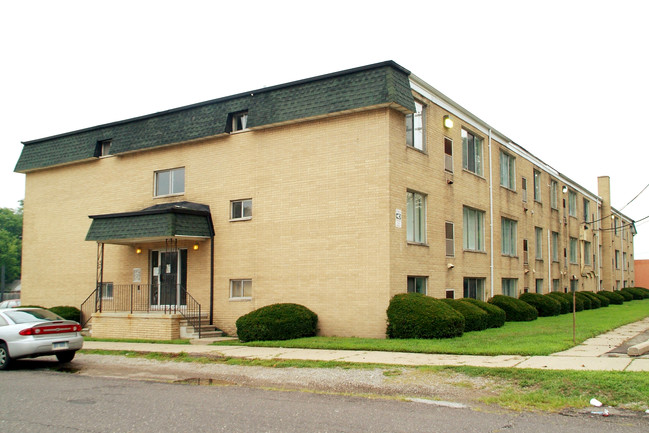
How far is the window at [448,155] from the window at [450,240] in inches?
80.7

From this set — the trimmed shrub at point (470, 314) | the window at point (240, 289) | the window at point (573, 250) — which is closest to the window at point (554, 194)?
the window at point (573, 250)

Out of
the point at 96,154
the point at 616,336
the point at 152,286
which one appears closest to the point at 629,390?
the point at 616,336

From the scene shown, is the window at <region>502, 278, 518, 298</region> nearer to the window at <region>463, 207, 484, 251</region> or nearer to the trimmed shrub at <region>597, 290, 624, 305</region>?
the window at <region>463, 207, 484, 251</region>

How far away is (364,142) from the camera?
60.7 feet

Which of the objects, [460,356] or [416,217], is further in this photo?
[416,217]

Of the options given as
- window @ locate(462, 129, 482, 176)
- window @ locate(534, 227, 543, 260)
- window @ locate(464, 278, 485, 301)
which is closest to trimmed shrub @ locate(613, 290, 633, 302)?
window @ locate(534, 227, 543, 260)

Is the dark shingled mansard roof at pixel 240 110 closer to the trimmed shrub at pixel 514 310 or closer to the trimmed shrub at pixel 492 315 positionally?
the trimmed shrub at pixel 492 315

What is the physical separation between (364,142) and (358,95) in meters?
1.38

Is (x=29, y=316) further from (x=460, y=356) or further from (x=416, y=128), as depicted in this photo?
(x=416, y=128)

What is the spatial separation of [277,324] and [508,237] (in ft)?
48.7

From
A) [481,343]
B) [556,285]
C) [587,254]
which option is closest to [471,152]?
[481,343]

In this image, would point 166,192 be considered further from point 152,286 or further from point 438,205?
point 438,205

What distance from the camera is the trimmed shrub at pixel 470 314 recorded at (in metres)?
18.8

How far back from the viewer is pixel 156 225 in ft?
66.9
